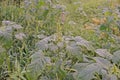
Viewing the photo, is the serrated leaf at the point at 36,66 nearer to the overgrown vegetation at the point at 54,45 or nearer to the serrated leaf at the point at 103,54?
the overgrown vegetation at the point at 54,45

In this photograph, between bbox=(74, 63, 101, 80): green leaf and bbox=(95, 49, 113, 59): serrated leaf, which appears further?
bbox=(95, 49, 113, 59): serrated leaf

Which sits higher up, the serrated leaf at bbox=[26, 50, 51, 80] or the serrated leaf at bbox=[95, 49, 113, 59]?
the serrated leaf at bbox=[95, 49, 113, 59]

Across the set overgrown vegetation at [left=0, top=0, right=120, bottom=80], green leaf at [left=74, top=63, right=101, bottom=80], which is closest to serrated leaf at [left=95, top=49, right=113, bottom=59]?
overgrown vegetation at [left=0, top=0, right=120, bottom=80]

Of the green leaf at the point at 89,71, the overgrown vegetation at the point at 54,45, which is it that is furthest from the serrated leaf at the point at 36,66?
the green leaf at the point at 89,71

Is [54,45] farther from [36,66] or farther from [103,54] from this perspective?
[103,54]

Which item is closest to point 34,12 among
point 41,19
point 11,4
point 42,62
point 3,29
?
point 41,19

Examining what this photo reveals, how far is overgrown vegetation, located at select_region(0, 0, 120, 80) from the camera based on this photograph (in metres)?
1.49

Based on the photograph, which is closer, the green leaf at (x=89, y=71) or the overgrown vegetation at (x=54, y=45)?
the green leaf at (x=89, y=71)

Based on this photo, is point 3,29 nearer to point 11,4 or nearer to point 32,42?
point 32,42

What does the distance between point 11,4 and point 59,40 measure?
6.61 ft

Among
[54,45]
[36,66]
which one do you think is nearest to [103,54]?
[54,45]

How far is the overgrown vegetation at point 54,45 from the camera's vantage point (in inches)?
A: 58.8

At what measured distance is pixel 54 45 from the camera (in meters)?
1.59

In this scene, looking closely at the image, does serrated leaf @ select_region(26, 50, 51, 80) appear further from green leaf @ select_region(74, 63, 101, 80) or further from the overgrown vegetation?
green leaf @ select_region(74, 63, 101, 80)
